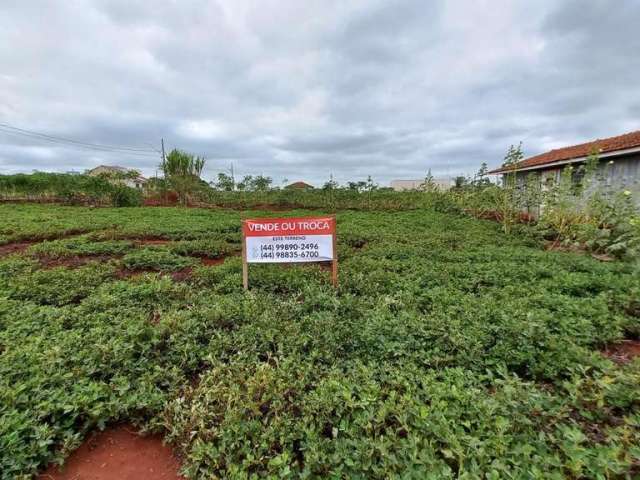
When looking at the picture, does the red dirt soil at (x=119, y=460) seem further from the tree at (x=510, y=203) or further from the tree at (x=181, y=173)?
the tree at (x=181, y=173)

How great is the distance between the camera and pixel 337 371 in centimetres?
207

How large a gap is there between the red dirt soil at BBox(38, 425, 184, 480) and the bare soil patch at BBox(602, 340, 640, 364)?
3.06 meters

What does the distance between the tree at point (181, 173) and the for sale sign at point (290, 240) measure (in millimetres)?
16602

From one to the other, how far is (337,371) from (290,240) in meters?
1.86

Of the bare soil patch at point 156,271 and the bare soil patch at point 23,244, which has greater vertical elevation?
the bare soil patch at point 23,244

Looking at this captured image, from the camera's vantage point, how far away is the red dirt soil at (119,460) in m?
1.55

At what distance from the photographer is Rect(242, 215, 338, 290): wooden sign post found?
141 inches

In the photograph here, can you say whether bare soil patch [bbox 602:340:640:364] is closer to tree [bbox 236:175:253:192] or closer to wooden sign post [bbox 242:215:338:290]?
wooden sign post [bbox 242:215:338:290]

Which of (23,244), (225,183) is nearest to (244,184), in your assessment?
(225,183)

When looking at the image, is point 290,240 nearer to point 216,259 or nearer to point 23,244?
point 216,259

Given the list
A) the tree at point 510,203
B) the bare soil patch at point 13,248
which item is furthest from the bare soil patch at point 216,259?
the tree at point 510,203

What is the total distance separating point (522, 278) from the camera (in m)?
3.77

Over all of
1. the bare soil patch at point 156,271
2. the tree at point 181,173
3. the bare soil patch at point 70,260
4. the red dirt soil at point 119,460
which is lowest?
the red dirt soil at point 119,460

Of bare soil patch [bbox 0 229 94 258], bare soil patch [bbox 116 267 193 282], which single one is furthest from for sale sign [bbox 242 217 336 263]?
bare soil patch [bbox 0 229 94 258]
